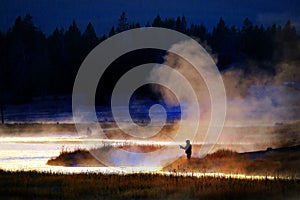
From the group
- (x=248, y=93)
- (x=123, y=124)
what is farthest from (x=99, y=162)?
(x=248, y=93)

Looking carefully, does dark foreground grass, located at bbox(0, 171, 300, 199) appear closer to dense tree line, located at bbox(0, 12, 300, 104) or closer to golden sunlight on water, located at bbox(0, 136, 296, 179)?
golden sunlight on water, located at bbox(0, 136, 296, 179)

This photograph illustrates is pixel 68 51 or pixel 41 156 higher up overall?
pixel 68 51

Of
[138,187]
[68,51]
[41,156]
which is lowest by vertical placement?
[138,187]

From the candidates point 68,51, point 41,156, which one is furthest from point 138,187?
point 68,51

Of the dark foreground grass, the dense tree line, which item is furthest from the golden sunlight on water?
the dense tree line

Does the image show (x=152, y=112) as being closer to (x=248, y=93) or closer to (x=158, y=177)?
(x=248, y=93)

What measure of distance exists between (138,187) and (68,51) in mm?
74266

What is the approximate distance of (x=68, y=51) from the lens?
94438mm

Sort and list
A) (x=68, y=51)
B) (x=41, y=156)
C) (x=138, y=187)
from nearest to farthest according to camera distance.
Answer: (x=138, y=187), (x=41, y=156), (x=68, y=51)

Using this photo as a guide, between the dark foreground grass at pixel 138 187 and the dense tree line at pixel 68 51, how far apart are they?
5271cm

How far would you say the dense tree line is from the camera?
84875mm

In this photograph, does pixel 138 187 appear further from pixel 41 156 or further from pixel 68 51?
pixel 68 51

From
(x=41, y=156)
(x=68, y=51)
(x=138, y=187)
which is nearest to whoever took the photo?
(x=138, y=187)

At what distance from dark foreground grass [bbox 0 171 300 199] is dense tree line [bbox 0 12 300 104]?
173ft
